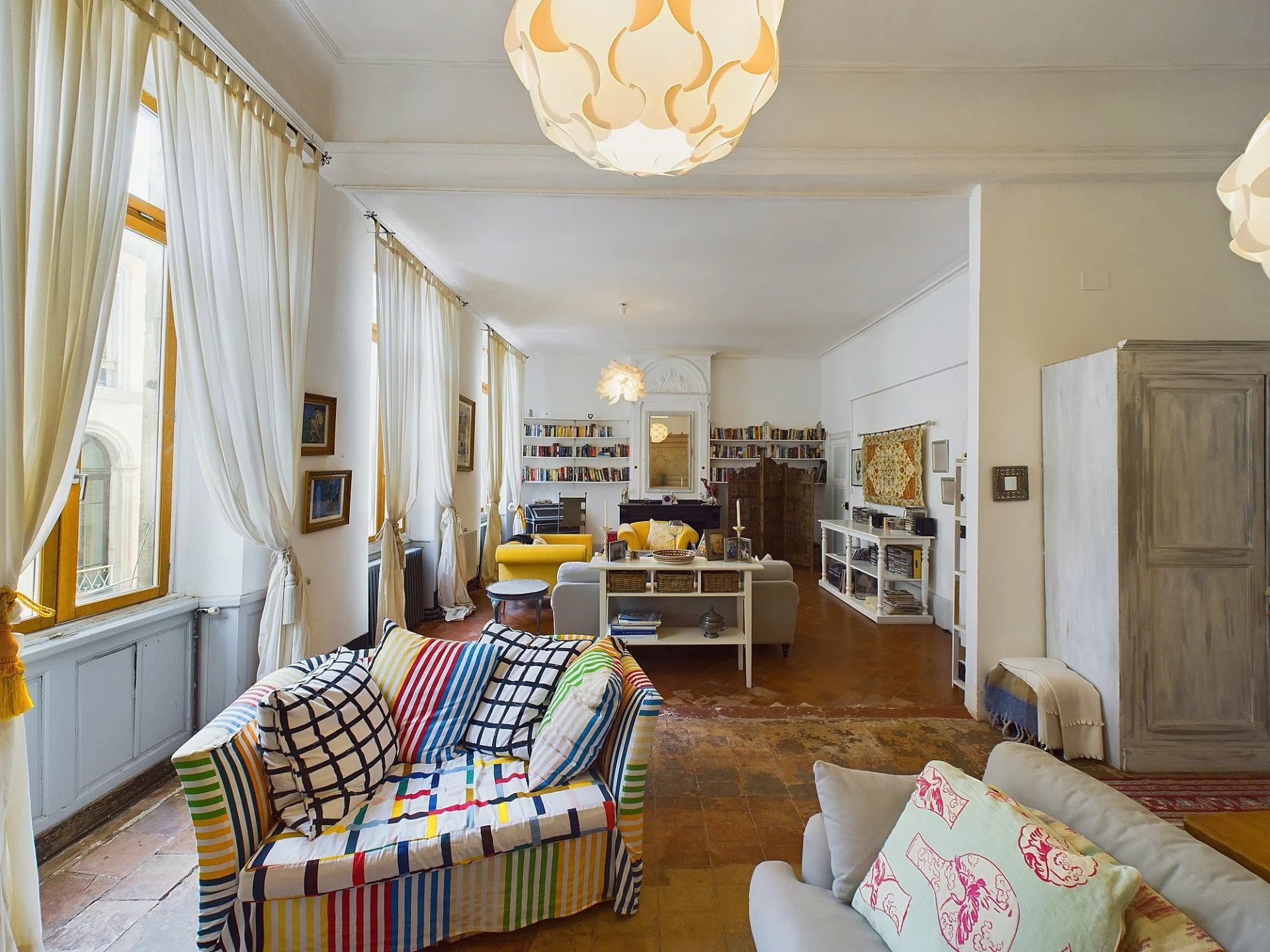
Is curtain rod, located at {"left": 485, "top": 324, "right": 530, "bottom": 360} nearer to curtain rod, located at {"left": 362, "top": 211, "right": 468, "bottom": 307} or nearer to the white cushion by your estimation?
curtain rod, located at {"left": 362, "top": 211, "right": 468, "bottom": 307}

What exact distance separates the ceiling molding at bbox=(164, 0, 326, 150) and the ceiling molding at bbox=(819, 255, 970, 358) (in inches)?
177

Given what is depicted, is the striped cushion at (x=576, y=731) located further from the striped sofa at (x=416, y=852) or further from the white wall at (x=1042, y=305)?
the white wall at (x=1042, y=305)

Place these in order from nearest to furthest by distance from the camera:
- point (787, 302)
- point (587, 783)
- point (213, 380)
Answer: point (587, 783), point (213, 380), point (787, 302)

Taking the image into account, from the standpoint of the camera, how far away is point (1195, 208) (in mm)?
3205

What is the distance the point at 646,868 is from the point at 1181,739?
2854 mm

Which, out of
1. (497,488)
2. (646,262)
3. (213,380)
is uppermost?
(646,262)

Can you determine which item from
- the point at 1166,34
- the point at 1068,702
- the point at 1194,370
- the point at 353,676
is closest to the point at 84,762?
the point at 353,676

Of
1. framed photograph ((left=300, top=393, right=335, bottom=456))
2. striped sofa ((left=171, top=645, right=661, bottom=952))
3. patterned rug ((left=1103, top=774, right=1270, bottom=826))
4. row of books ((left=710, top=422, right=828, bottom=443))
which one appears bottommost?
patterned rug ((left=1103, top=774, right=1270, bottom=826))

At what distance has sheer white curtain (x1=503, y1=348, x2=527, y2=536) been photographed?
26.0 ft

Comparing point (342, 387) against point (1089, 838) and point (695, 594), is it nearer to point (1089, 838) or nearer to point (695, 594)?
point (695, 594)

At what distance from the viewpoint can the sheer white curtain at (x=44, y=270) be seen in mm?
1497

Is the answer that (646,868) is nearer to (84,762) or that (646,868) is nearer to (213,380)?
(84,762)

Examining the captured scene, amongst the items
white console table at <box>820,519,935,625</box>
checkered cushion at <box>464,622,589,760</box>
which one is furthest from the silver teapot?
white console table at <box>820,519,935,625</box>

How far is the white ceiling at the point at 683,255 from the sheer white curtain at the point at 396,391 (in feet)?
1.23
